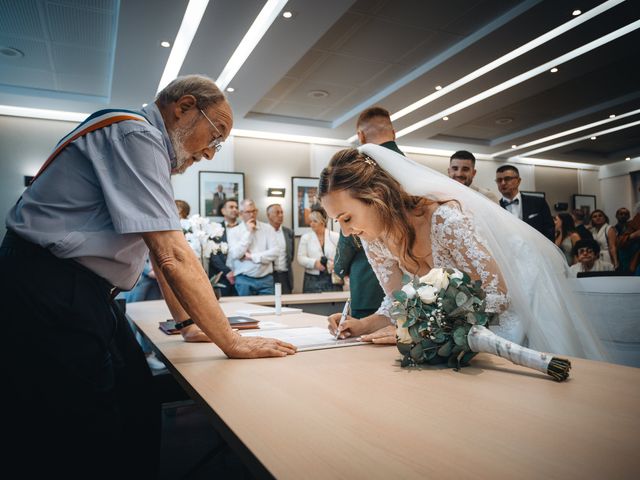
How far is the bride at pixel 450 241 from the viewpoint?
64.3 inches

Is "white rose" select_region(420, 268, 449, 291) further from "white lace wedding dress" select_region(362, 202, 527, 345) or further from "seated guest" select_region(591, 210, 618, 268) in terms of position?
"seated guest" select_region(591, 210, 618, 268)

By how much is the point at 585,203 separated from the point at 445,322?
1304cm

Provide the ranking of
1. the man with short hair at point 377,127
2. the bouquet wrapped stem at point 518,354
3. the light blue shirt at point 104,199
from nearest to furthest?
the bouquet wrapped stem at point 518,354 → the light blue shirt at point 104,199 → the man with short hair at point 377,127

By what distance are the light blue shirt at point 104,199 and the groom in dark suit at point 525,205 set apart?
4.46 meters

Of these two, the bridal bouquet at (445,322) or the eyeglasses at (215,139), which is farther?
the eyeglasses at (215,139)

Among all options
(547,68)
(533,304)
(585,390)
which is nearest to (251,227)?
(547,68)

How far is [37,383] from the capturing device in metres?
A: 1.14

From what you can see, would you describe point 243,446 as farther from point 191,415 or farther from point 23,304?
point 191,415

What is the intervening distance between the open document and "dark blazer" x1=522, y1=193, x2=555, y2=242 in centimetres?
374

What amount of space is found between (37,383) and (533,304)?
1604mm

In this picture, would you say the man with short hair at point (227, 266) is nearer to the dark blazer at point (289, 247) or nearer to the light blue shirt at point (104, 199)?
the dark blazer at point (289, 247)

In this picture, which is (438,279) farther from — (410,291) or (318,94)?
(318,94)

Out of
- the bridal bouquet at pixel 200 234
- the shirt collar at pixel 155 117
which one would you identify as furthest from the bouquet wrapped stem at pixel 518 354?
the bridal bouquet at pixel 200 234

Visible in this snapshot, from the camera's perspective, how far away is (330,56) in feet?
19.0
